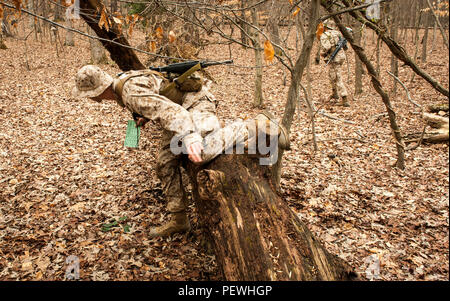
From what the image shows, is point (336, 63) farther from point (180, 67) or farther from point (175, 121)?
point (175, 121)

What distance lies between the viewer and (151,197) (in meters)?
4.61

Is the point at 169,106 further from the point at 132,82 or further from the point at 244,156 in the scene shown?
the point at 244,156

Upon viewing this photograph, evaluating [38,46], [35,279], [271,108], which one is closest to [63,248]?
[35,279]

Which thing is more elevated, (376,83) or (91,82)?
(91,82)

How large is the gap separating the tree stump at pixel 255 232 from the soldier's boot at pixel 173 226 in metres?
1.04

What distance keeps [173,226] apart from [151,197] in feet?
3.38

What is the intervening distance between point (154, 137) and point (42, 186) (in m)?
2.61

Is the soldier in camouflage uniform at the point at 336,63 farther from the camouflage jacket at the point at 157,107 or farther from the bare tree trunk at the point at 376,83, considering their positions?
the camouflage jacket at the point at 157,107

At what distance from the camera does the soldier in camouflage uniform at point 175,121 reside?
283 cm

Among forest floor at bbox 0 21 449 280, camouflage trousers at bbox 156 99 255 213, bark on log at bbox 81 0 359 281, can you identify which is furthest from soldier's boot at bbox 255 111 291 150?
forest floor at bbox 0 21 449 280

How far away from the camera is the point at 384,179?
176 inches

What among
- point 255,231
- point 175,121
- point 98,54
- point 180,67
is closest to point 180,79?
point 180,67

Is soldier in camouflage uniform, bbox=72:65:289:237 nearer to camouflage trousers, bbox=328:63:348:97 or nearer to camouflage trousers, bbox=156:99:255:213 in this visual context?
camouflage trousers, bbox=156:99:255:213

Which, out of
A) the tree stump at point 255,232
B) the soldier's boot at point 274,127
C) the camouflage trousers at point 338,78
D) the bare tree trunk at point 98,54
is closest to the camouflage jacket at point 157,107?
the tree stump at point 255,232
